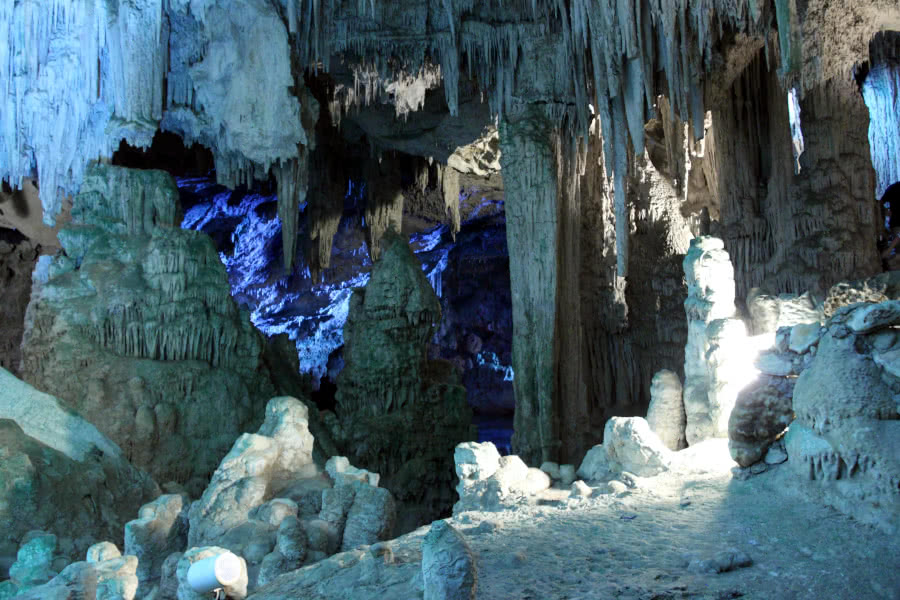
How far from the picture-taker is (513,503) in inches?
207

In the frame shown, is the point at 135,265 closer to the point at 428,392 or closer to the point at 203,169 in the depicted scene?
the point at 428,392

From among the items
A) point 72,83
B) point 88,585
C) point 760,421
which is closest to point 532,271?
point 760,421

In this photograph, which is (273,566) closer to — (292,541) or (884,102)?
(292,541)

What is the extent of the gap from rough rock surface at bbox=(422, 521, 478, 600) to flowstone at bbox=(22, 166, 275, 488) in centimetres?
671

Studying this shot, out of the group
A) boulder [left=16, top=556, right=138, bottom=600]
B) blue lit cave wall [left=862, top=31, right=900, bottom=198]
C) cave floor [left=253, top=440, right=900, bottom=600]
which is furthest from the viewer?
blue lit cave wall [left=862, top=31, right=900, bottom=198]

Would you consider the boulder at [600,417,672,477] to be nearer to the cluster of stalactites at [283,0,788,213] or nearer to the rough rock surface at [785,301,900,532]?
the rough rock surface at [785,301,900,532]

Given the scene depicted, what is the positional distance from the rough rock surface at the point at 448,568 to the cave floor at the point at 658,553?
0.33 meters

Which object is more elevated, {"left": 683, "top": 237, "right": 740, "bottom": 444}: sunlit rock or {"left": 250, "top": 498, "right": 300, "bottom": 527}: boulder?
{"left": 683, "top": 237, "right": 740, "bottom": 444}: sunlit rock

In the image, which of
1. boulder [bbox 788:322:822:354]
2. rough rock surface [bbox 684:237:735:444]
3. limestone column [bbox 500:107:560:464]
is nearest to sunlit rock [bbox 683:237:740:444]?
rough rock surface [bbox 684:237:735:444]

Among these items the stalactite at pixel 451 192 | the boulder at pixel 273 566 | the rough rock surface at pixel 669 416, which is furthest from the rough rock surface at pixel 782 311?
the stalactite at pixel 451 192

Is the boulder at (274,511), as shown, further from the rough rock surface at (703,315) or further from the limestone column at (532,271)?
the limestone column at (532,271)

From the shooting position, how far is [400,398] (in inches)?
434

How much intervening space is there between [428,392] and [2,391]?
5.56 meters

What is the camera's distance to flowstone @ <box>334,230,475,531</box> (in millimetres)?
10641
